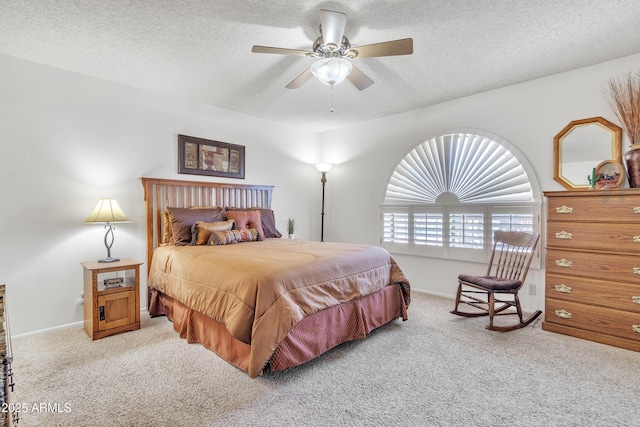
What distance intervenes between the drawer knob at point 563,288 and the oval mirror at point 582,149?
1.03 metres

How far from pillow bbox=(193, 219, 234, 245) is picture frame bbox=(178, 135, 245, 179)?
3.00 ft

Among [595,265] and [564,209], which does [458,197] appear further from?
[595,265]

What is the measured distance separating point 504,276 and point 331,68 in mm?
2963

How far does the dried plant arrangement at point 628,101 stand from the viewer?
2812 mm

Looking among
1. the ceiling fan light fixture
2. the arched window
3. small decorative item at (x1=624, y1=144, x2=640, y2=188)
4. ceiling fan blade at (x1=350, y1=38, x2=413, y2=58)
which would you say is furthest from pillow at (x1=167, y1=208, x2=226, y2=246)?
small decorative item at (x1=624, y1=144, x2=640, y2=188)

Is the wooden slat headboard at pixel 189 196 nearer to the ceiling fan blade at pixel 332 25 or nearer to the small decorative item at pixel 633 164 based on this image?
the ceiling fan blade at pixel 332 25

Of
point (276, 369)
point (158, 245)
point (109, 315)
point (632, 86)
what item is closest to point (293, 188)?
point (158, 245)

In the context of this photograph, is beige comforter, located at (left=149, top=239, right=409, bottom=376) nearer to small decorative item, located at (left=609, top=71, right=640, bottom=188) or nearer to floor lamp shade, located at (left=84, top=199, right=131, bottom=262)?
floor lamp shade, located at (left=84, top=199, right=131, bottom=262)

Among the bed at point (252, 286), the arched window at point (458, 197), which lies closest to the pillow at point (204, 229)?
the bed at point (252, 286)

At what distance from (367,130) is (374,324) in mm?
3203

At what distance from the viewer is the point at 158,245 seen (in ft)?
12.1

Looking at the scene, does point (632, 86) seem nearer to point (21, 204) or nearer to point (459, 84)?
point (459, 84)

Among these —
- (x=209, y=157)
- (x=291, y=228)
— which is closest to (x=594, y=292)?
(x=291, y=228)

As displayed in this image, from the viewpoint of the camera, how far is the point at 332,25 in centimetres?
221
